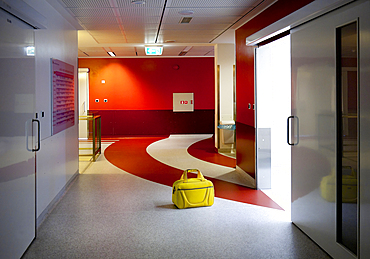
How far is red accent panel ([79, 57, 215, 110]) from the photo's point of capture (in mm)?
12922

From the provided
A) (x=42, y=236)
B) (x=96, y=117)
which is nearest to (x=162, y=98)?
(x=96, y=117)

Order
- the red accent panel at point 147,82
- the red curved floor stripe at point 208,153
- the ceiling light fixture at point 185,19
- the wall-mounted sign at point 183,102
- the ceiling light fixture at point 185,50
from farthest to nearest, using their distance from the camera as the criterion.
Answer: the wall-mounted sign at point 183,102 → the red accent panel at point 147,82 → the ceiling light fixture at point 185,50 → the red curved floor stripe at point 208,153 → the ceiling light fixture at point 185,19

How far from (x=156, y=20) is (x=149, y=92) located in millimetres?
6914

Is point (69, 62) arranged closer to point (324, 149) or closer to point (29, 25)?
point (29, 25)

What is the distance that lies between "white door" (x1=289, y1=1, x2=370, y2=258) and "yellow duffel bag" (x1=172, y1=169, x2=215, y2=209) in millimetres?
1163

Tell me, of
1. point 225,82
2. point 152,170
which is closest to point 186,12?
point 152,170

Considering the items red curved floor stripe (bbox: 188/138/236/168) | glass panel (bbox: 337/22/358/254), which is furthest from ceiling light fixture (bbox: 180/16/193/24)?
glass panel (bbox: 337/22/358/254)

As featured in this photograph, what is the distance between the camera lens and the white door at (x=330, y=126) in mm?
2797

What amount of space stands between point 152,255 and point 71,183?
326 centimetres

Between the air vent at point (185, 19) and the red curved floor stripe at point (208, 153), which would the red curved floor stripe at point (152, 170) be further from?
the air vent at point (185, 19)

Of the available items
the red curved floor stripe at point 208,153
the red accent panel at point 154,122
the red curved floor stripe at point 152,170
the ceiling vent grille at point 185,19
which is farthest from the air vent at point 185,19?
the red accent panel at point 154,122

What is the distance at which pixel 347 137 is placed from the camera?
296 centimetres

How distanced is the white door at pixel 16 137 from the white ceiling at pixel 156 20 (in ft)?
5.88

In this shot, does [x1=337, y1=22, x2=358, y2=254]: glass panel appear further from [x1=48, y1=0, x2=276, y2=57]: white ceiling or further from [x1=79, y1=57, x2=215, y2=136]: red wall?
[x1=79, y1=57, x2=215, y2=136]: red wall
